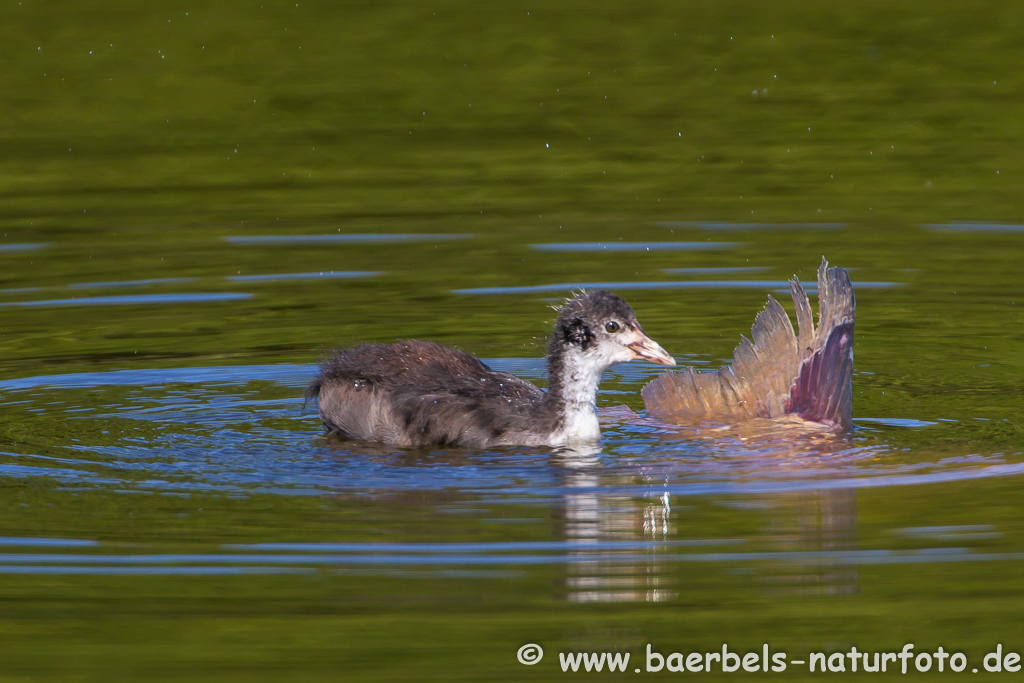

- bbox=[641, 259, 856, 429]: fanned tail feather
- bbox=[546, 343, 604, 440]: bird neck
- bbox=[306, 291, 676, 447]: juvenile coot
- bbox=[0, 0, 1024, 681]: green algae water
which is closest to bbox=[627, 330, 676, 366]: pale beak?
bbox=[306, 291, 676, 447]: juvenile coot

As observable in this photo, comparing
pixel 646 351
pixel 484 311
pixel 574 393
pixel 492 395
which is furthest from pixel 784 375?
pixel 484 311

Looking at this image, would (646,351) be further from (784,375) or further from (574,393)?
(784,375)

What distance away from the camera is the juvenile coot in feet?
30.4

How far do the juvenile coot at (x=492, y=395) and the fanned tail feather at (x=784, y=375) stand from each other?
2.04 feet

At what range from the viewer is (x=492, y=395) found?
372 inches

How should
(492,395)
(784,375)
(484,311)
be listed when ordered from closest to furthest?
(492,395) < (784,375) < (484,311)

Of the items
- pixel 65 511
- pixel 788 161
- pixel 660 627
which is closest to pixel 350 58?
pixel 788 161

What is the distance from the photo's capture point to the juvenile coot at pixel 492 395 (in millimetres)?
9258

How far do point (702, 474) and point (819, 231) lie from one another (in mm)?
5706

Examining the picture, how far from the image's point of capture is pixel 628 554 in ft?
23.2

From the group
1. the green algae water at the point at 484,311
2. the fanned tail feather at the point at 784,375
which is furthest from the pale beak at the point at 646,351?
the fanned tail feather at the point at 784,375

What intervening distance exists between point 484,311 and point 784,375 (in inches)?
111

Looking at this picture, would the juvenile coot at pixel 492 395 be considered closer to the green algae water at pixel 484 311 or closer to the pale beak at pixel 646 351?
the pale beak at pixel 646 351

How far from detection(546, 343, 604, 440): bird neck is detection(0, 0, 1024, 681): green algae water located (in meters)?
0.25
